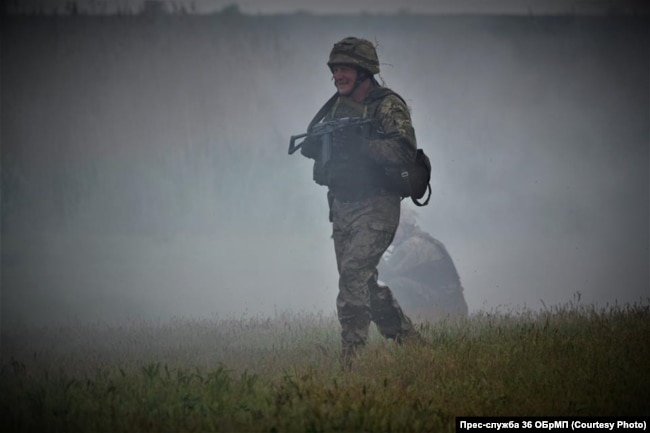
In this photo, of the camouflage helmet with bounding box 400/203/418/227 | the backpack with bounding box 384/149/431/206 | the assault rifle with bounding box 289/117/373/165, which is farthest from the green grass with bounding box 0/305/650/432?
the camouflage helmet with bounding box 400/203/418/227

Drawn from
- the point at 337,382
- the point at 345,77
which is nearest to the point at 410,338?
the point at 337,382

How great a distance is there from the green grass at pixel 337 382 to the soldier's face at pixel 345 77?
2.68 metres

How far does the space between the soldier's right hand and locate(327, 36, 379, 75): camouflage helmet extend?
2.63ft

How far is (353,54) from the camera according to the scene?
8.39m

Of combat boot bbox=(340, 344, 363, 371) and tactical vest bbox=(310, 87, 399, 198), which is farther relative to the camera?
tactical vest bbox=(310, 87, 399, 198)

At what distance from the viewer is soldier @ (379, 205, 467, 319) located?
15461 mm

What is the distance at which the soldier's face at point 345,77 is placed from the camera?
850 centimetres

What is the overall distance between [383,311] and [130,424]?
11.0ft

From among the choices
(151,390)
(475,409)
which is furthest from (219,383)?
(475,409)

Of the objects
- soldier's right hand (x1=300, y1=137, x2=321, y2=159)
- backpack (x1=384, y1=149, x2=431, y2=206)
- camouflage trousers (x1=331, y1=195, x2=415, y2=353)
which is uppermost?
soldier's right hand (x1=300, y1=137, x2=321, y2=159)

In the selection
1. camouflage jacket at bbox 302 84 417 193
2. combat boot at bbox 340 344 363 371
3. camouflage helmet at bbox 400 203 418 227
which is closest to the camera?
combat boot at bbox 340 344 363 371

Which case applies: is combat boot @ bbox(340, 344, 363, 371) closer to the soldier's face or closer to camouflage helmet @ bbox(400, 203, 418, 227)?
the soldier's face

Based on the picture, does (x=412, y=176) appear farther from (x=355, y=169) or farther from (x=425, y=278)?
(x=425, y=278)

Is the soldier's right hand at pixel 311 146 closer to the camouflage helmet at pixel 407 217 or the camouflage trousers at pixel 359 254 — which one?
the camouflage trousers at pixel 359 254
